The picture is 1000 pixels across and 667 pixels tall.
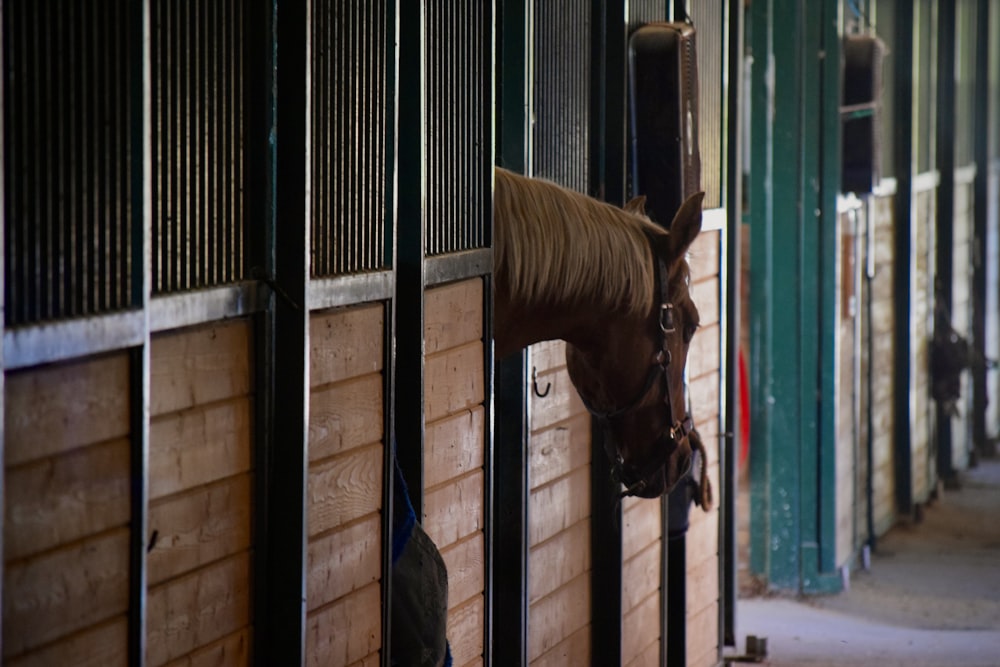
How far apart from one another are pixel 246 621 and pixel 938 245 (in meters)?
8.10

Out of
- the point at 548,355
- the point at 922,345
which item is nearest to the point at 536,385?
the point at 548,355

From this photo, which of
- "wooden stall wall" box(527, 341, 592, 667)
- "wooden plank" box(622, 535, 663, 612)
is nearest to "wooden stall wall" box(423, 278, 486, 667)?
"wooden stall wall" box(527, 341, 592, 667)

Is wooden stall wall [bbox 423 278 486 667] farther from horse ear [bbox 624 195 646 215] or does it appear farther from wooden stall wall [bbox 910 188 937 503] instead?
wooden stall wall [bbox 910 188 937 503]

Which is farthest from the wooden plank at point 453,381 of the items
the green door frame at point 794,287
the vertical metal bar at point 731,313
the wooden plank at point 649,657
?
the green door frame at point 794,287

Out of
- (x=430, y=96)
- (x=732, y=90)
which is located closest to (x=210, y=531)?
(x=430, y=96)

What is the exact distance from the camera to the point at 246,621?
2.11 meters

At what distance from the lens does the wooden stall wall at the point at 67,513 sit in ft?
5.15

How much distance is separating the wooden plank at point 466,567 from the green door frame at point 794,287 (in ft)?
12.8

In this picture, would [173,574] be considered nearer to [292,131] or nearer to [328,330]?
[328,330]

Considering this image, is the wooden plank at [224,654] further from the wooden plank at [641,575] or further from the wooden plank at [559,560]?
the wooden plank at [641,575]

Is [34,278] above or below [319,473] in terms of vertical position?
above

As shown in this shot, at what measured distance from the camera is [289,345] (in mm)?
2135

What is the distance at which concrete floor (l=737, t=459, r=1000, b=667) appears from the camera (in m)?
5.57

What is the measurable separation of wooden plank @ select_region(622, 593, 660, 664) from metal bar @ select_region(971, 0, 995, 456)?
6.92 metres
